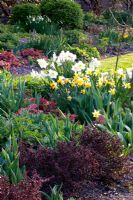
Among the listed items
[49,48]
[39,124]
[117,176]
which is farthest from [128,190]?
[49,48]

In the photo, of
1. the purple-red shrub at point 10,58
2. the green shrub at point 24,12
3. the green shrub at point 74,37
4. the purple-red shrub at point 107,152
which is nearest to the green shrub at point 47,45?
the purple-red shrub at point 10,58

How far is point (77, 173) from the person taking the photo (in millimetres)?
4578

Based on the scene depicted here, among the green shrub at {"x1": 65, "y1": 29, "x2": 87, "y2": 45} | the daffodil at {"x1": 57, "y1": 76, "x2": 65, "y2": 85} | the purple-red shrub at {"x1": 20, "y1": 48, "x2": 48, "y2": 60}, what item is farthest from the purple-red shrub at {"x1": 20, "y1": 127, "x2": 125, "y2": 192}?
the green shrub at {"x1": 65, "y1": 29, "x2": 87, "y2": 45}

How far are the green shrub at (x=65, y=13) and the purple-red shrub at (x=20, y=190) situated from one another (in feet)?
40.9

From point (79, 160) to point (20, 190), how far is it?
0.75 m

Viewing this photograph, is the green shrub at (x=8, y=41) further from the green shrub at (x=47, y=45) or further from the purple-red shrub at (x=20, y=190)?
the purple-red shrub at (x=20, y=190)

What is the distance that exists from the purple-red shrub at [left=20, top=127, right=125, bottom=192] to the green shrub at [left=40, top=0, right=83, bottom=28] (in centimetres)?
1149

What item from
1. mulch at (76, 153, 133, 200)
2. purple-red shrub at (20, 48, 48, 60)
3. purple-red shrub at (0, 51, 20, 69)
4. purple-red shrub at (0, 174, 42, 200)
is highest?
purple-red shrub at (0, 174, 42, 200)

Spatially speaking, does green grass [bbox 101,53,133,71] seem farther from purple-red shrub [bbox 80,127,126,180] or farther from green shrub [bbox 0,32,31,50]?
purple-red shrub [bbox 80,127,126,180]

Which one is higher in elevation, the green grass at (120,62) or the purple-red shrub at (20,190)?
the purple-red shrub at (20,190)

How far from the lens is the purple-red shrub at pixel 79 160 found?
4.58 m

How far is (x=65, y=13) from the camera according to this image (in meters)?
16.2

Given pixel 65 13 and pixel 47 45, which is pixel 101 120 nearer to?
pixel 47 45

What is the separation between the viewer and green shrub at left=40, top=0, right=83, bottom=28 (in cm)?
1623
